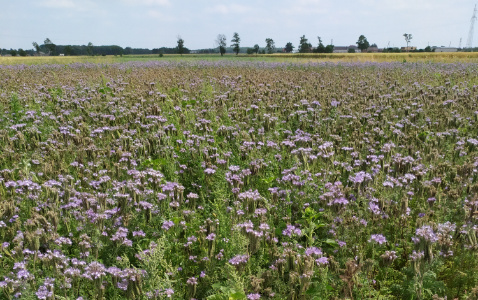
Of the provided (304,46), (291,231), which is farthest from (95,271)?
(304,46)

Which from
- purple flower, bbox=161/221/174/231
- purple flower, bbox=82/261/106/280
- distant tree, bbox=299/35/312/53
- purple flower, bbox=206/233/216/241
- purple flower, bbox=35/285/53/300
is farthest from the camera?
distant tree, bbox=299/35/312/53

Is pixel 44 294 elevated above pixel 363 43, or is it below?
below

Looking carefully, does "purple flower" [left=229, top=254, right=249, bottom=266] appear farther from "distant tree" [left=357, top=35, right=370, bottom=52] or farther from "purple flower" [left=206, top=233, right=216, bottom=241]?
"distant tree" [left=357, top=35, right=370, bottom=52]

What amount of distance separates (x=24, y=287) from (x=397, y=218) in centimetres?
378

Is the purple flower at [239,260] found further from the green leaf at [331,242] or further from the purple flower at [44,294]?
the purple flower at [44,294]

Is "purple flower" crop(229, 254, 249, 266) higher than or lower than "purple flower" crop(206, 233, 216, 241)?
lower

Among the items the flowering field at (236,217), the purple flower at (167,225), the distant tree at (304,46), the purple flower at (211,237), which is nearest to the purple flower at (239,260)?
the flowering field at (236,217)

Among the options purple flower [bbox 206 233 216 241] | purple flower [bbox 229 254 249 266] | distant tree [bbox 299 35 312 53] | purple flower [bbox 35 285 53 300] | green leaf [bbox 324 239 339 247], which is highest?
distant tree [bbox 299 35 312 53]

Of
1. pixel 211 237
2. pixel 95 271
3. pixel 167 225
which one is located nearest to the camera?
pixel 95 271

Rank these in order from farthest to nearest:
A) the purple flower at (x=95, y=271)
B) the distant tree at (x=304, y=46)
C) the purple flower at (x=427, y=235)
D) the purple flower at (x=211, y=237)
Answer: the distant tree at (x=304, y=46)
the purple flower at (x=211, y=237)
the purple flower at (x=427, y=235)
the purple flower at (x=95, y=271)

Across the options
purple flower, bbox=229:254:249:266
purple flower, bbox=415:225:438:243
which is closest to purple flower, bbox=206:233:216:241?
purple flower, bbox=229:254:249:266

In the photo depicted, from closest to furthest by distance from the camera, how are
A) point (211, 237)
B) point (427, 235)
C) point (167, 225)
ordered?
point (427, 235) → point (211, 237) → point (167, 225)

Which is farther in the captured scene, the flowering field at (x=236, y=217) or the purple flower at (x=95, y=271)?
the flowering field at (x=236, y=217)

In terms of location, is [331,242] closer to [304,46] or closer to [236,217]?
[236,217]
